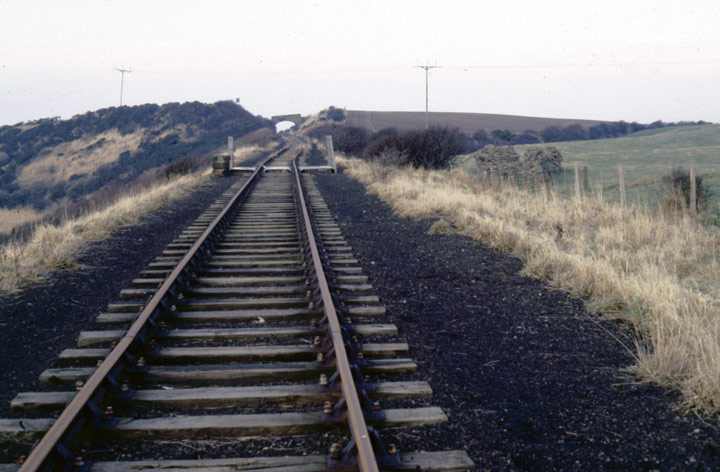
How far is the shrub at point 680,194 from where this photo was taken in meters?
13.4

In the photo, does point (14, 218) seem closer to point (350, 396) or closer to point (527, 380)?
point (350, 396)

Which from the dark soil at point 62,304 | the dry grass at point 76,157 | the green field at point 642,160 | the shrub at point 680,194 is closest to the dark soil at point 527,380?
the dark soil at point 62,304

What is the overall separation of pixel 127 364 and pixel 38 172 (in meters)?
53.1

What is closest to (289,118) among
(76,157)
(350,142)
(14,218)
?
(76,157)

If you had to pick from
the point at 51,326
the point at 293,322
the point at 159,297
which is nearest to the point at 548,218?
the point at 293,322

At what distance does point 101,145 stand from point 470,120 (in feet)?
200

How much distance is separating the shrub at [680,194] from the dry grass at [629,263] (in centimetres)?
111

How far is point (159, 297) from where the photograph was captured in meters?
4.85

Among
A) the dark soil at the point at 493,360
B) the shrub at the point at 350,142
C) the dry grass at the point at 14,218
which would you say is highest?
the shrub at the point at 350,142

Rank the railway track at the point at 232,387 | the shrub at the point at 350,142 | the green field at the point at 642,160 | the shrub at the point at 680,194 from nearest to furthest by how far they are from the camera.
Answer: the railway track at the point at 232,387 → the shrub at the point at 680,194 → the green field at the point at 642,160 → the shrub at the point at 350,142

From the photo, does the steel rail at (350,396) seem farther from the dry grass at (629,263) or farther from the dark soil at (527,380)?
the dry grass at (629,263)

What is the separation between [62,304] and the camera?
5484 millimetres

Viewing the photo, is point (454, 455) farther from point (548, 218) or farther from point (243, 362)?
point (548, 218)

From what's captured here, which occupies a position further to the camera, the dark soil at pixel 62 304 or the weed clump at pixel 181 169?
the weed clump at pixel 181 169
